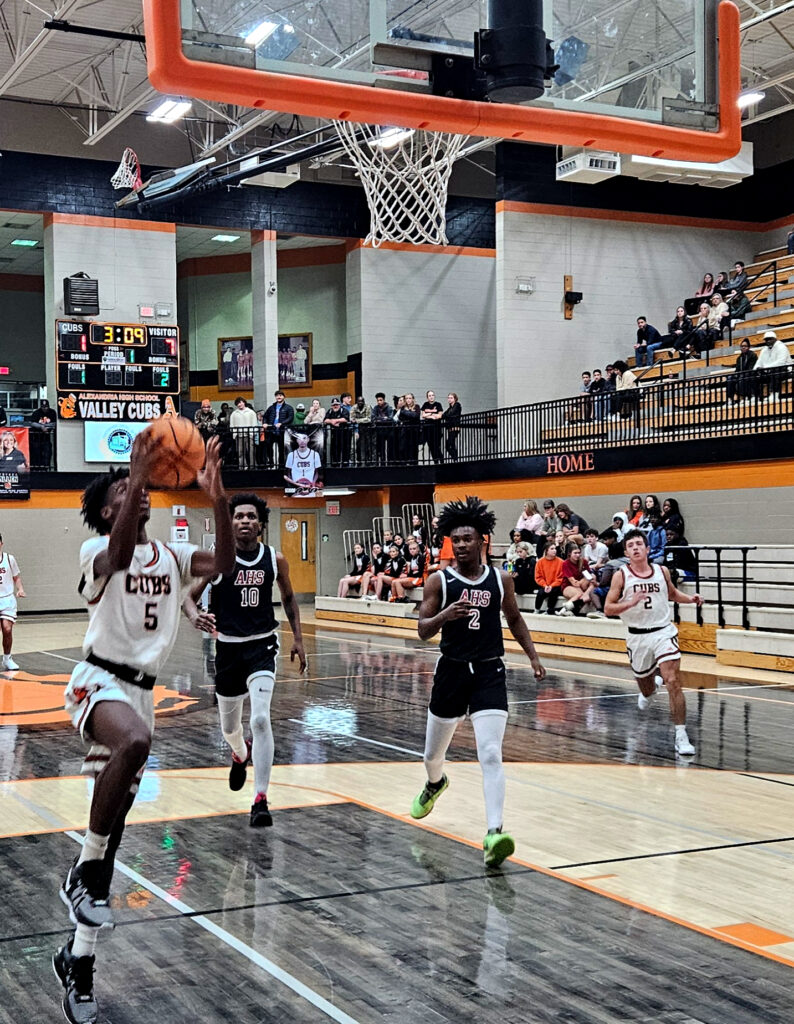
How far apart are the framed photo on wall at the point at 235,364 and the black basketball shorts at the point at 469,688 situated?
2651 centimetres

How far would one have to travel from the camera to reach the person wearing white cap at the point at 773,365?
62.1 feet

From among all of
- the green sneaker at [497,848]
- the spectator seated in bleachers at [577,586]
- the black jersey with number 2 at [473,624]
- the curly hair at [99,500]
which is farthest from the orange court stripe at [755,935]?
the spectator seated in bleachers at [577,586]

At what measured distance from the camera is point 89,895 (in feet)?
15.0

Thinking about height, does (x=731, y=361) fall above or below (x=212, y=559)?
above

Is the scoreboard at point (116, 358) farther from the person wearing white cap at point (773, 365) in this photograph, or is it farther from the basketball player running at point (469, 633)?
the basketball player running at point (469, 633)

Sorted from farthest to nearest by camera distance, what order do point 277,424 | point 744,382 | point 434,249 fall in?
point 434,249
point 277,424
point 744,382

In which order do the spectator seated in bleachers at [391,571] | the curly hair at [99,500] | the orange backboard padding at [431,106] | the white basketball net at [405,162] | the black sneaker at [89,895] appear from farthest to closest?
the spectator seated in bleachers at [391,571] → the white basketball net at [405,162] → the orange backboard padding at [431,106] → the curly hair at [99,500] → the black sneaker at [89,895]

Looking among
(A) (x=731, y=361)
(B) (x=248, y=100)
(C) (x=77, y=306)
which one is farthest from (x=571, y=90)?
(C) (x=77, y=306)

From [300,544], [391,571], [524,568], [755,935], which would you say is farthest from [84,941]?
[300,544]

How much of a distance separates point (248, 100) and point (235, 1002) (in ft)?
15.0

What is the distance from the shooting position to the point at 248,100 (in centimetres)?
673

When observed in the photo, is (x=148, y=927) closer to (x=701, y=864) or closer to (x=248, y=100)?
(x=701, y=864)

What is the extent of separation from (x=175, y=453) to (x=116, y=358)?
2460 cm

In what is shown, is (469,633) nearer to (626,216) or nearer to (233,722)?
(233,722)
